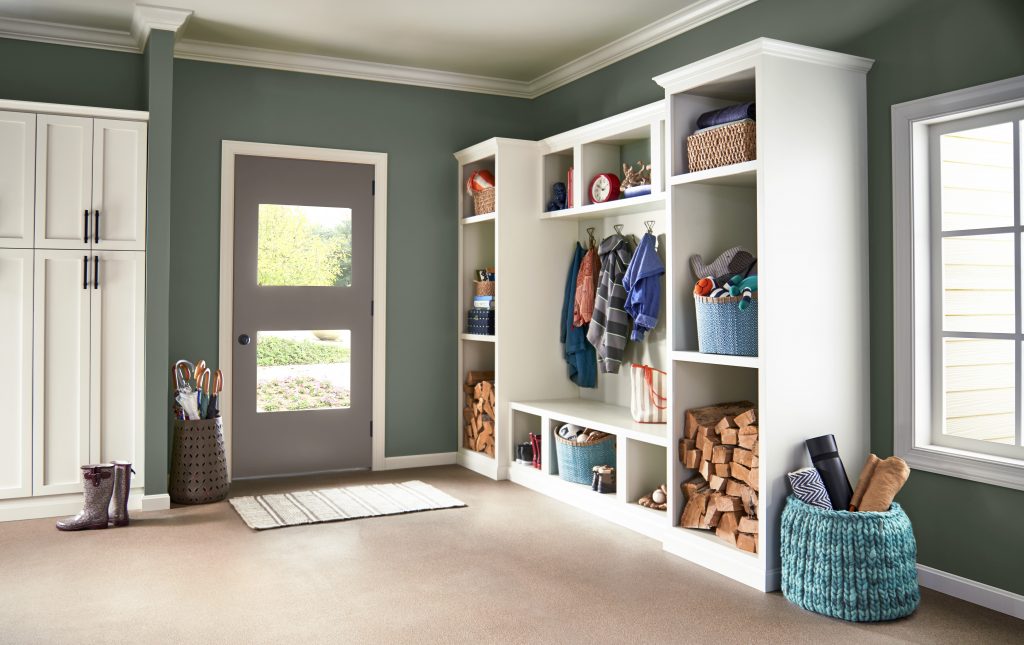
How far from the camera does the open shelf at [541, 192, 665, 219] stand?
4.06m

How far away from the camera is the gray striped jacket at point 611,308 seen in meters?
4.41

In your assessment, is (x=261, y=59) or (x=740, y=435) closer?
(x=740, y=435)

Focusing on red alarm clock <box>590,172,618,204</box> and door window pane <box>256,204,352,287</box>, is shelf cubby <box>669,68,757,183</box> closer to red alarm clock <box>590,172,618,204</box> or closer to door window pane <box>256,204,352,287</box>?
red alarm clock <box>590,172,618,204</box>

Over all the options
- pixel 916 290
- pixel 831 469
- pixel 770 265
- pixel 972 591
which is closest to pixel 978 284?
pixel 916 290

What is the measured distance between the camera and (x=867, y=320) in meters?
3.26

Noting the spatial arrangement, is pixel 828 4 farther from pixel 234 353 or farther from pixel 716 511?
pixel 234 353

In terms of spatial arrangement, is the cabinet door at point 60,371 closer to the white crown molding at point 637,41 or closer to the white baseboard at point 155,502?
the white baseboard at point 155,502

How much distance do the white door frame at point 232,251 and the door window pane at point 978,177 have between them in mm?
3264

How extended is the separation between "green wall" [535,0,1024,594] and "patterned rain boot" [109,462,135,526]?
3273 millimetres

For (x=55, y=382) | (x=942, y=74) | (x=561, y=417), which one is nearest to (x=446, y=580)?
(x=561, y=417)

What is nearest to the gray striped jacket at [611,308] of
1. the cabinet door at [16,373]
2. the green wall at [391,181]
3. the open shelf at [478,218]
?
the open shelf at [478,218]

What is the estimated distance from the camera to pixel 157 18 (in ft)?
13.5

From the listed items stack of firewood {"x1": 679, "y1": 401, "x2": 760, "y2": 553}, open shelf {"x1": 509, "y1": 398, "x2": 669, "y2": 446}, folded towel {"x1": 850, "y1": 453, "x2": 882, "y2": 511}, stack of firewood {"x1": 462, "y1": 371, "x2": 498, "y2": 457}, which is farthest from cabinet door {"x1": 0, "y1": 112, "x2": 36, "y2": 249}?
folded towel {"x1": 850, "y1": 453, "x2": 882, "y2": 511}

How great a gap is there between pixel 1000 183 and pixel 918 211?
0.28 metres
